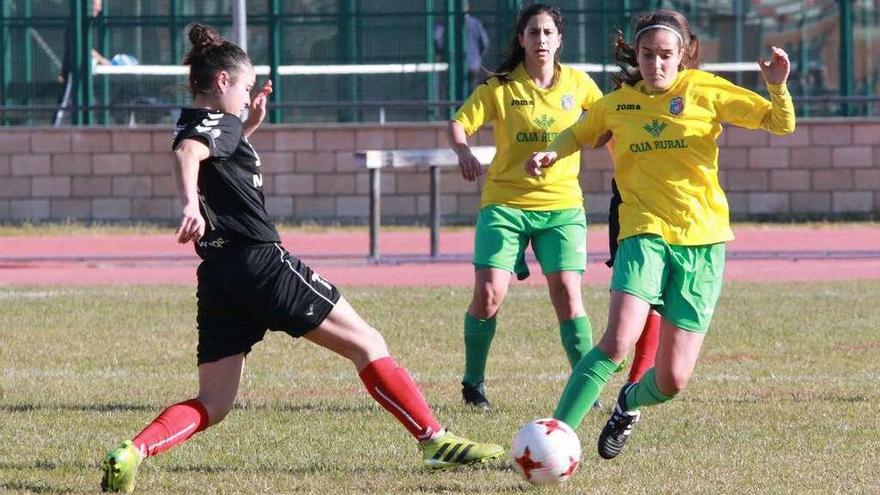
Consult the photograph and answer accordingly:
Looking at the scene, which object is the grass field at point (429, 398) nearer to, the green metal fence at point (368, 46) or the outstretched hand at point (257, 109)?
the outstretched hand at point (257, 109)

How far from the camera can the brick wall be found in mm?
19391

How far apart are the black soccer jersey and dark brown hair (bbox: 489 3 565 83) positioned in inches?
85.7

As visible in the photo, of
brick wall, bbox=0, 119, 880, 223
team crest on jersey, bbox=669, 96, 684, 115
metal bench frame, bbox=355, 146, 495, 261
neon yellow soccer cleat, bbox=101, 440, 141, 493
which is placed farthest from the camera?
brick wall, bbox=0, 119, 880, 223

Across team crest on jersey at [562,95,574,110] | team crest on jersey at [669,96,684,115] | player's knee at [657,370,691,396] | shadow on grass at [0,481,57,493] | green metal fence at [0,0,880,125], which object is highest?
green metal fence at [0,0,880,125]

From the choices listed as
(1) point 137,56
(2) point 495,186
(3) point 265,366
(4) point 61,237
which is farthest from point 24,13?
(2) point 495,186

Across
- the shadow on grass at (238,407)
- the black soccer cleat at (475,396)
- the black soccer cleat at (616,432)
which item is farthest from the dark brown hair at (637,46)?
the shadow on grass at (238,407)

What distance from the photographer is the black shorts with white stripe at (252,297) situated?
5.60 m

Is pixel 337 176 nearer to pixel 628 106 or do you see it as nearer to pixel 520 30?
pixel 520 30

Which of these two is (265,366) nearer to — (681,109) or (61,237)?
(681,109)

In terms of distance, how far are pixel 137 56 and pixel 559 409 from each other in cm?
1525

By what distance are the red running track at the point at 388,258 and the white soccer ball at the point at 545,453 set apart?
25.9ft

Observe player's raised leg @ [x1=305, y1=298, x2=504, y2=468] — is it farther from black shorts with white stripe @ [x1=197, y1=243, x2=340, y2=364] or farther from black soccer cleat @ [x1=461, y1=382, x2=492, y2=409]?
black soccer cleat @ [x1=461, y1=382, x2=492, y2=409]

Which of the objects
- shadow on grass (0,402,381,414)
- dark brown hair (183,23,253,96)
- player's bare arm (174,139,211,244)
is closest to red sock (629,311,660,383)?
shadow on grass (0,402,381,414)

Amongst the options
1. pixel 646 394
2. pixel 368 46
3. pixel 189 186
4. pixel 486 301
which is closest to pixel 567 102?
pixel 486 301
